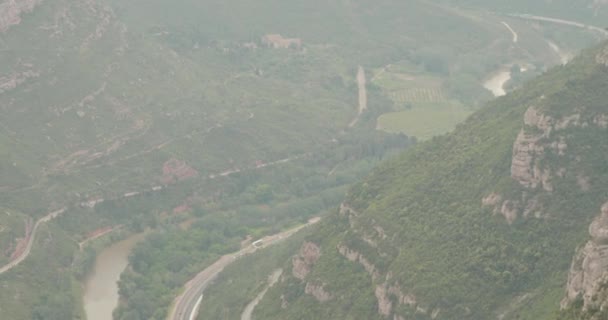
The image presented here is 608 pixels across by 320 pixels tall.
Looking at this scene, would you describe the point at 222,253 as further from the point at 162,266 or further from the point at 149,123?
the point at 149,123

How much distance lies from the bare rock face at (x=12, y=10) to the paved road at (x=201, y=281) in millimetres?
39795

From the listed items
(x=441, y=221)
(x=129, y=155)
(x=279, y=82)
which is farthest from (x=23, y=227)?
(x=279, y=82)

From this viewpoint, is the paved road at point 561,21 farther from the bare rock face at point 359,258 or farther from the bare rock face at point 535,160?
the bare rock face at point 535,160

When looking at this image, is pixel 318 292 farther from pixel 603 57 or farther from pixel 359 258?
pixel 603 57

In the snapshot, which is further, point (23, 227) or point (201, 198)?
point (201, 198)

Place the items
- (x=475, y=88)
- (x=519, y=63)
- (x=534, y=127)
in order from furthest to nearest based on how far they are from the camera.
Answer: (x=519, y=63) → (x=475, y=88) → (x=534, y=127)

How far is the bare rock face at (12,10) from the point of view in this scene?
138 meters

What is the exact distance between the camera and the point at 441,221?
8012 cm

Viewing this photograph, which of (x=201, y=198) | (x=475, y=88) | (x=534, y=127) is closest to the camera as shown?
(x=534, y=127)

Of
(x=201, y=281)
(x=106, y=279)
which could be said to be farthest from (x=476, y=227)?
(x=106, y=279)

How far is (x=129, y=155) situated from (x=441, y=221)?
5697 centimetres

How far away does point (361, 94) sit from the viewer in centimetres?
16312

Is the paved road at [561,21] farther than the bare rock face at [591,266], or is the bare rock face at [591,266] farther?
the paved road at [561,21]

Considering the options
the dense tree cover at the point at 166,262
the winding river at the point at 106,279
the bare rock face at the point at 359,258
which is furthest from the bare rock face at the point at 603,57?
the winding river at the point at 106,279
